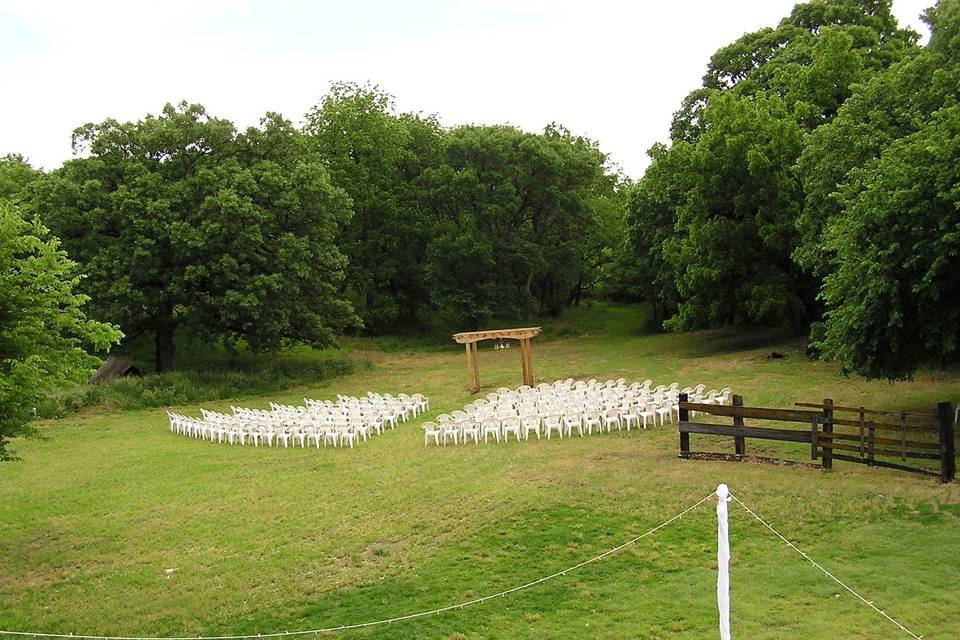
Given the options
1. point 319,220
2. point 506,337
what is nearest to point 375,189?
point 319,220

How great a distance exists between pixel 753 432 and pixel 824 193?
1321 centimetres

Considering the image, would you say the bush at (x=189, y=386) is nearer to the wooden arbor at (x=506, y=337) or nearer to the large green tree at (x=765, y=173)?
the wooden arbor at (x=506, y=337)

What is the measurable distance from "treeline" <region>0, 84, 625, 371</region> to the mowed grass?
1093cm

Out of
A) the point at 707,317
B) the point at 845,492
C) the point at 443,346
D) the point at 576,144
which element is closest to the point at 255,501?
the point at 845,492

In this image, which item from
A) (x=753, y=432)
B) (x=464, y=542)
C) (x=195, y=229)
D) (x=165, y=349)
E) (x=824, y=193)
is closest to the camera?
(x=464, y=542)

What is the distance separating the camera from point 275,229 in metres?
37.9

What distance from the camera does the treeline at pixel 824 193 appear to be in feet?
55.2

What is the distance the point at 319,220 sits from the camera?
39.5 meters

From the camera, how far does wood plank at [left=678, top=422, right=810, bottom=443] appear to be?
1586 centimetres

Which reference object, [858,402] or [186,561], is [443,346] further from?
[186,561]

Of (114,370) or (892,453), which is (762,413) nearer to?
(892,453)

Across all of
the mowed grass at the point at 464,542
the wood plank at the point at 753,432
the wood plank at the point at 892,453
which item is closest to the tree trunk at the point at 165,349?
the mowed grass at the point at 464,542

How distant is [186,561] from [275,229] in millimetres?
26203

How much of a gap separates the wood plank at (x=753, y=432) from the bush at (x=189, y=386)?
21726 mm
